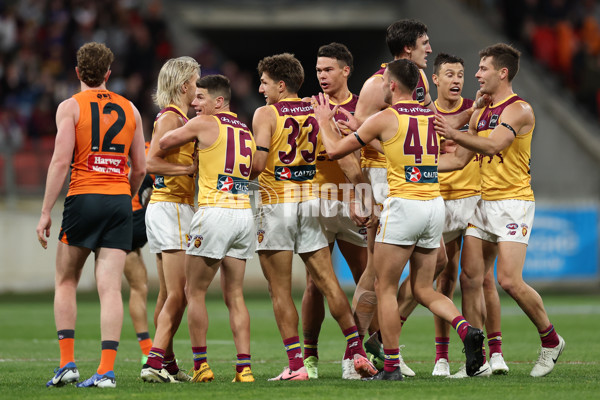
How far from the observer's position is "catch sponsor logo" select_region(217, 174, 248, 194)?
27.5 feet

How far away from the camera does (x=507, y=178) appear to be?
9.09 meters

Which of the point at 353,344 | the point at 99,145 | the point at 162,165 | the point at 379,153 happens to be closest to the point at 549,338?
the point at 353,344

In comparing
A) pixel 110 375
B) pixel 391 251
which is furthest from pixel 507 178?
pixel 110 375

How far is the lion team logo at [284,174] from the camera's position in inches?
348

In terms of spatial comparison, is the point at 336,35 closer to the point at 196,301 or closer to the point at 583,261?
the point at 583,261

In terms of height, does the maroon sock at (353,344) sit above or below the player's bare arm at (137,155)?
below

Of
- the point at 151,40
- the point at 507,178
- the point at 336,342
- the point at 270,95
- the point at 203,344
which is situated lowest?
the point at 336,342

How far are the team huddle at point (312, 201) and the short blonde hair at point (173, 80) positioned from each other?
1 centimetres

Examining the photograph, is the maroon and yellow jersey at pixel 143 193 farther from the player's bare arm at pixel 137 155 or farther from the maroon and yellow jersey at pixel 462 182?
the maroon and yellow jersey at pixel 462 182

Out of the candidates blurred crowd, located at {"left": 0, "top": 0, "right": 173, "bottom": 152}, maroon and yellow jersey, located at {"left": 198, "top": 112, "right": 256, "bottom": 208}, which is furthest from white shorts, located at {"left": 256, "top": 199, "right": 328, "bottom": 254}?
blurred crowd, located at {"left": 0, "top": 0, "right": 173, "bottom": 152}

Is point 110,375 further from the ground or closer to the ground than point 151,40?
closer to the ground

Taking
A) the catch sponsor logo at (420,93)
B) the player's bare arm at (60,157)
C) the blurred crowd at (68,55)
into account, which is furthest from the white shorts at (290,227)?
the blurred crowd at (68,55)

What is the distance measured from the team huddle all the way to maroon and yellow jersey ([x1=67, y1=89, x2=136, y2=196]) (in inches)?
0.5

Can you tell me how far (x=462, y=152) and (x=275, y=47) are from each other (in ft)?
Answer: 70.3
